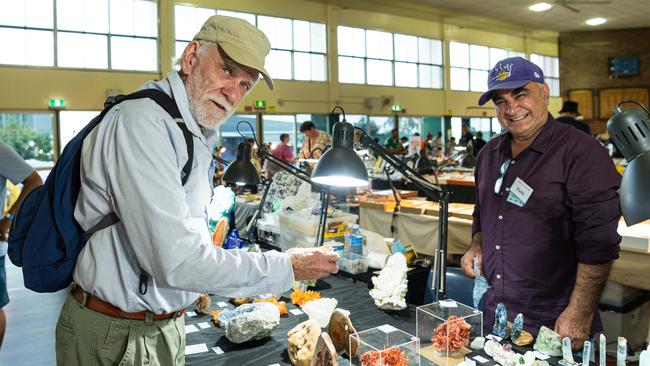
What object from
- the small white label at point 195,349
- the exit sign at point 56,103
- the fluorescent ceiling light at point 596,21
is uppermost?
the fluorescent ceiling light at point 596,21

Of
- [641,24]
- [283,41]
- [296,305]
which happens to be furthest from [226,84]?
[641,24]

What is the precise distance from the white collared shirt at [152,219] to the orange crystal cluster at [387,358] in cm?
39

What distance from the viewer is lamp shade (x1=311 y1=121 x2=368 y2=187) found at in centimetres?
183

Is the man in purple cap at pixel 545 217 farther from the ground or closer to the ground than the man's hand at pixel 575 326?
farther from the ground

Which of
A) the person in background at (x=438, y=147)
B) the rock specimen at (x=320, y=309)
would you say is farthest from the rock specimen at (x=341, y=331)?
the person in background at (x=438, y=147)

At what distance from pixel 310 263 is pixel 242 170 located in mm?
1816

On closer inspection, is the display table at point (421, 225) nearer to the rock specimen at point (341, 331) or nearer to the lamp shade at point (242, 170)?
the lamp shade at point (242, 170)

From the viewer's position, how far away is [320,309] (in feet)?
6.75

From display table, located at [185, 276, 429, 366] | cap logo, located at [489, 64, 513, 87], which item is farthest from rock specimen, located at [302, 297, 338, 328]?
cap logo, located at [489, 64, 513, 87]

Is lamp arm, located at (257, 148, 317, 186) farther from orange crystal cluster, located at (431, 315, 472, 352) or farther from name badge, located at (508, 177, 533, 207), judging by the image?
orange crystal cluster, located at (431, 315, 472, 352)

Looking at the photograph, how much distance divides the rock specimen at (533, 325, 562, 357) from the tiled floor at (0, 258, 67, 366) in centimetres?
315

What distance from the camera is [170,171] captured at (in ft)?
3.51

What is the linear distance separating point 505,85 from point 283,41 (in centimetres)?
1132

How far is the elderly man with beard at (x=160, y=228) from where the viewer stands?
3.43ft
